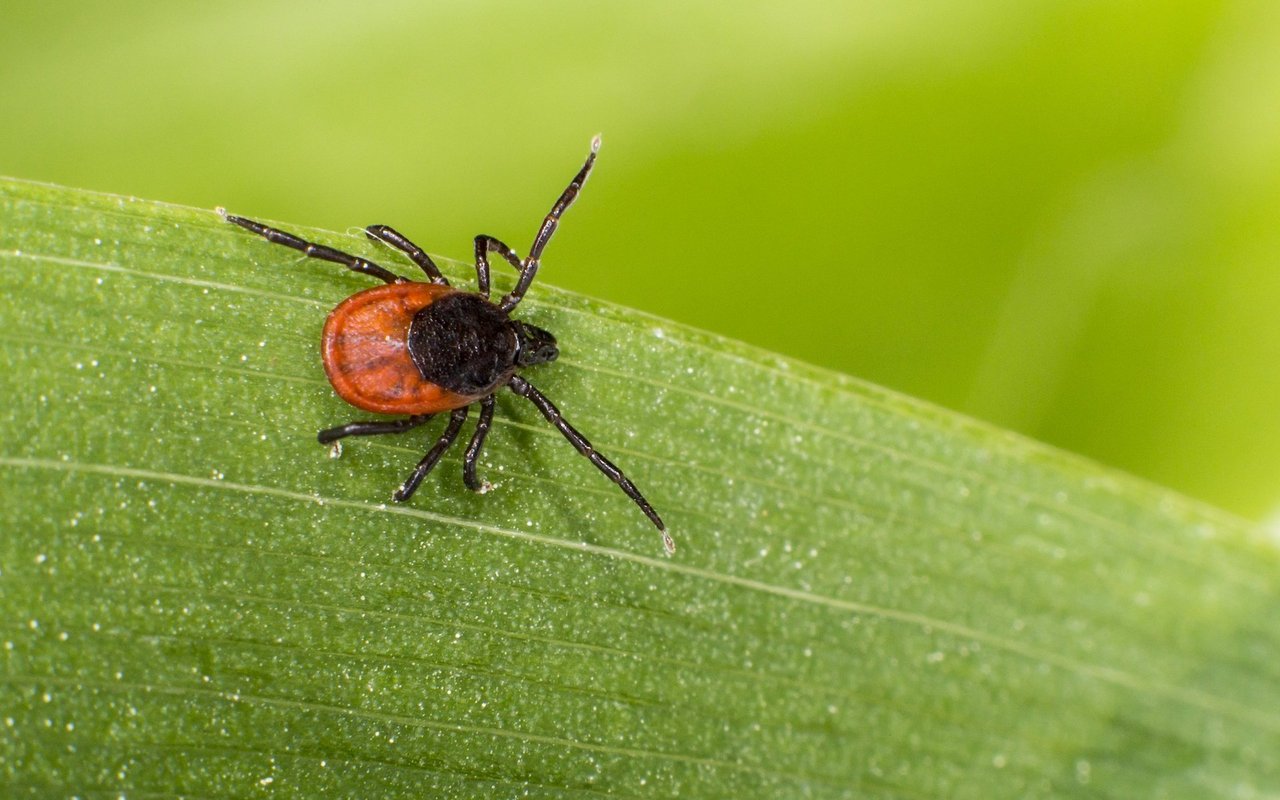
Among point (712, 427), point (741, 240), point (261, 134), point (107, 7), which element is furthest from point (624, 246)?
point (107, 7)

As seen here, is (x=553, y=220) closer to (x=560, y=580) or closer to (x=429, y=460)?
(x=429, y=460)

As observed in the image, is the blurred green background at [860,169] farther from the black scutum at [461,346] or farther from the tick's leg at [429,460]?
the tick's leg at [429,460]

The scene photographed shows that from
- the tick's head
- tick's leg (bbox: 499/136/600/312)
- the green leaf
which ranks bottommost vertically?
the green leaf

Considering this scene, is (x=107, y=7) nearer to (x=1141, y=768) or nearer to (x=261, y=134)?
(x=261, y=134)

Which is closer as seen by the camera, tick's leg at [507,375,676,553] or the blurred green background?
tick's leg at [507,375,676,553]

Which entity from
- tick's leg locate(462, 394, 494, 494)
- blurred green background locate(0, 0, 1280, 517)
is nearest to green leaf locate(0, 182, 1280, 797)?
tick's leg locate(462, 394, 494, 494)

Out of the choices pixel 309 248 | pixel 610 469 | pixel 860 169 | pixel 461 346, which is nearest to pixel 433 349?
pixel 461 346

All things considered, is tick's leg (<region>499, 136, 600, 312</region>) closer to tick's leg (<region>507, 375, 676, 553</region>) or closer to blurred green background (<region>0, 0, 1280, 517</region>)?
blurred green background (<region>0, 0, 1280, 517</region>)
